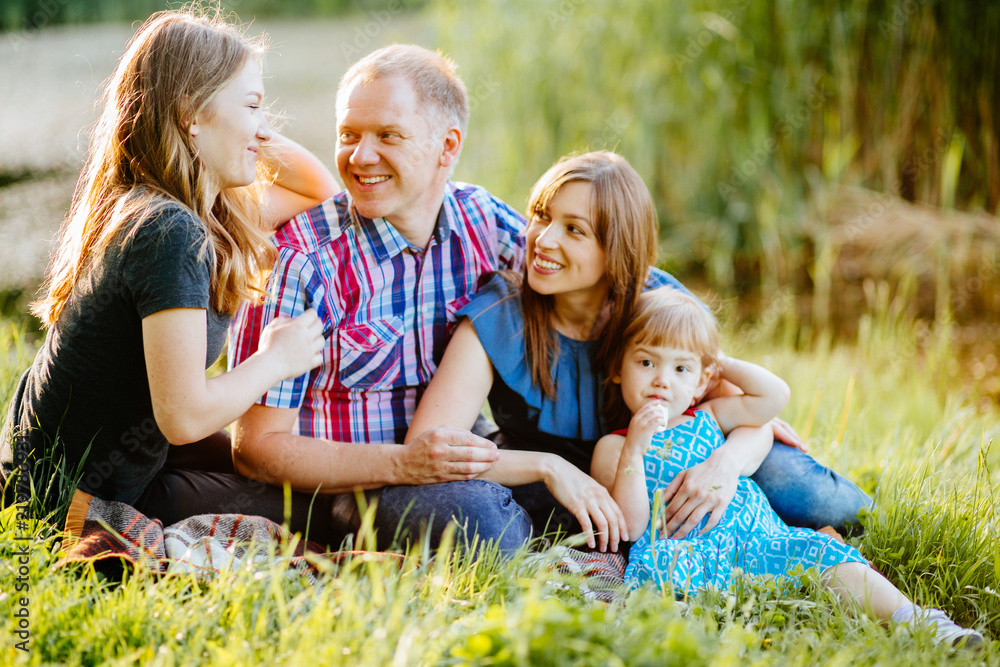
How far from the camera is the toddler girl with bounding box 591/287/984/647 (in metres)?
1.95

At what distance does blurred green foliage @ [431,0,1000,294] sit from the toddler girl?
238 centimetres

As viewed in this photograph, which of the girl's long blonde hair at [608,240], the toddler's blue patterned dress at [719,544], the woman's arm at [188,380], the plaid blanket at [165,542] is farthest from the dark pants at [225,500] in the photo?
the toddler's blue patterned dress at [719,544]

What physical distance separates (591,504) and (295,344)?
810 mm

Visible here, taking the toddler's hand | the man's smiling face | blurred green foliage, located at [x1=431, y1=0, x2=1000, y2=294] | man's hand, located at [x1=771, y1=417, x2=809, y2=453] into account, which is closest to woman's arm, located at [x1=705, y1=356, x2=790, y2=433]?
man's hand, located at [x1=771, y1=417, x2=809, y2=453]

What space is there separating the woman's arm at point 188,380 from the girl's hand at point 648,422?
87 centimetres

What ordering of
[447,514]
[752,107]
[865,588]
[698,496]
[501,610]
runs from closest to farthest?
[501,610]
[865,588]
[447,514]
[698,496]
[752,107]

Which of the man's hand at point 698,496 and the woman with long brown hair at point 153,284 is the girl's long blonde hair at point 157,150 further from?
the man's hand at point 698,496

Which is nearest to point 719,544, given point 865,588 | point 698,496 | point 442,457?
point 698,496

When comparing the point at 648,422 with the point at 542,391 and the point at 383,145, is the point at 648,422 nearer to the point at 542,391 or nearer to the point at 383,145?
the point at 542,391

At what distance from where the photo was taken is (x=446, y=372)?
224 cm

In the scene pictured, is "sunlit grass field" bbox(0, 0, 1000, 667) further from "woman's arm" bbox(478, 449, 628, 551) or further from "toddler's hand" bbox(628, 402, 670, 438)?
"toddler's hand" bbox(628, 402, 670, 438)

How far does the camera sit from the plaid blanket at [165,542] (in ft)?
5.81

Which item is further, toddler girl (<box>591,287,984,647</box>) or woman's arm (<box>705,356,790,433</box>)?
woman's arm (<box>705,356,790,433</box>)

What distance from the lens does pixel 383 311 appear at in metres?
2.34
